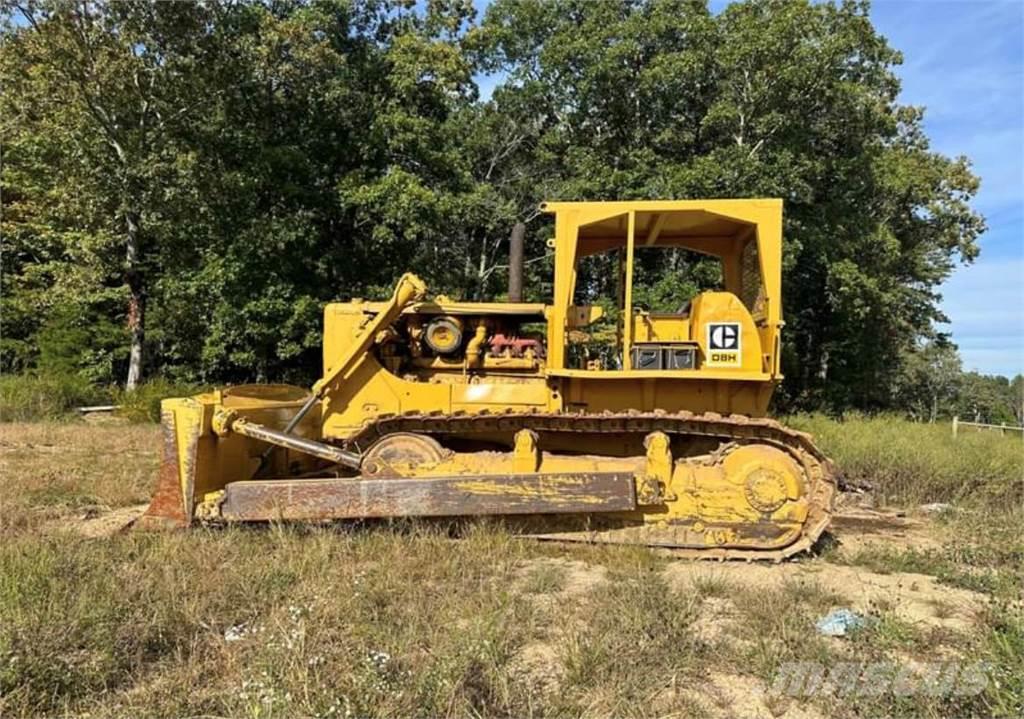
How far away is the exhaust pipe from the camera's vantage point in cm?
655

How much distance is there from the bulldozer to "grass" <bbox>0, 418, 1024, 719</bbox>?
0.31 m

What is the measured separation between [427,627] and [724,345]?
341 cm

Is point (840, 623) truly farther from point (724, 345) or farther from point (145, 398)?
point (145, 398)

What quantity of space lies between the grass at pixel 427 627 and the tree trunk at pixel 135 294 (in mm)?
13613

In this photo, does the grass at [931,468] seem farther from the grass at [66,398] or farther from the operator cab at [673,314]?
the grass at [66,398]

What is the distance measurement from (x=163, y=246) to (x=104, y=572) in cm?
1626

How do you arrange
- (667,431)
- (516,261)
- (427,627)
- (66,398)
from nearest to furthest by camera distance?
(427,627), (667,431), (516,261), (66,398)

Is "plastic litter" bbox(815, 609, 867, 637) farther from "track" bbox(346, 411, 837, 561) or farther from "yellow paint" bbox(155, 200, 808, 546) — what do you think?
"yellow paint" bbox(155, 200, 808, 546)

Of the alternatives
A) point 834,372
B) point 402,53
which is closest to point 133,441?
point 402,53

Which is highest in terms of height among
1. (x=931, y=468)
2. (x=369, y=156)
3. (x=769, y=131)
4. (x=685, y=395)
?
(x=769, y=131)

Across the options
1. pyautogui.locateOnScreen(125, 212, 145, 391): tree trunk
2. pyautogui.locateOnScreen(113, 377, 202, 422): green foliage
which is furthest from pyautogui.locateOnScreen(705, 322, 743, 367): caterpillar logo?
pyautogui.locateOnScreen(125, 212, 145, 391): tree trunk

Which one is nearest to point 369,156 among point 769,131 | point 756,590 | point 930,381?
point 769,131

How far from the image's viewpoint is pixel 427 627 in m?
3.92

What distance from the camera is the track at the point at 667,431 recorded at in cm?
568
